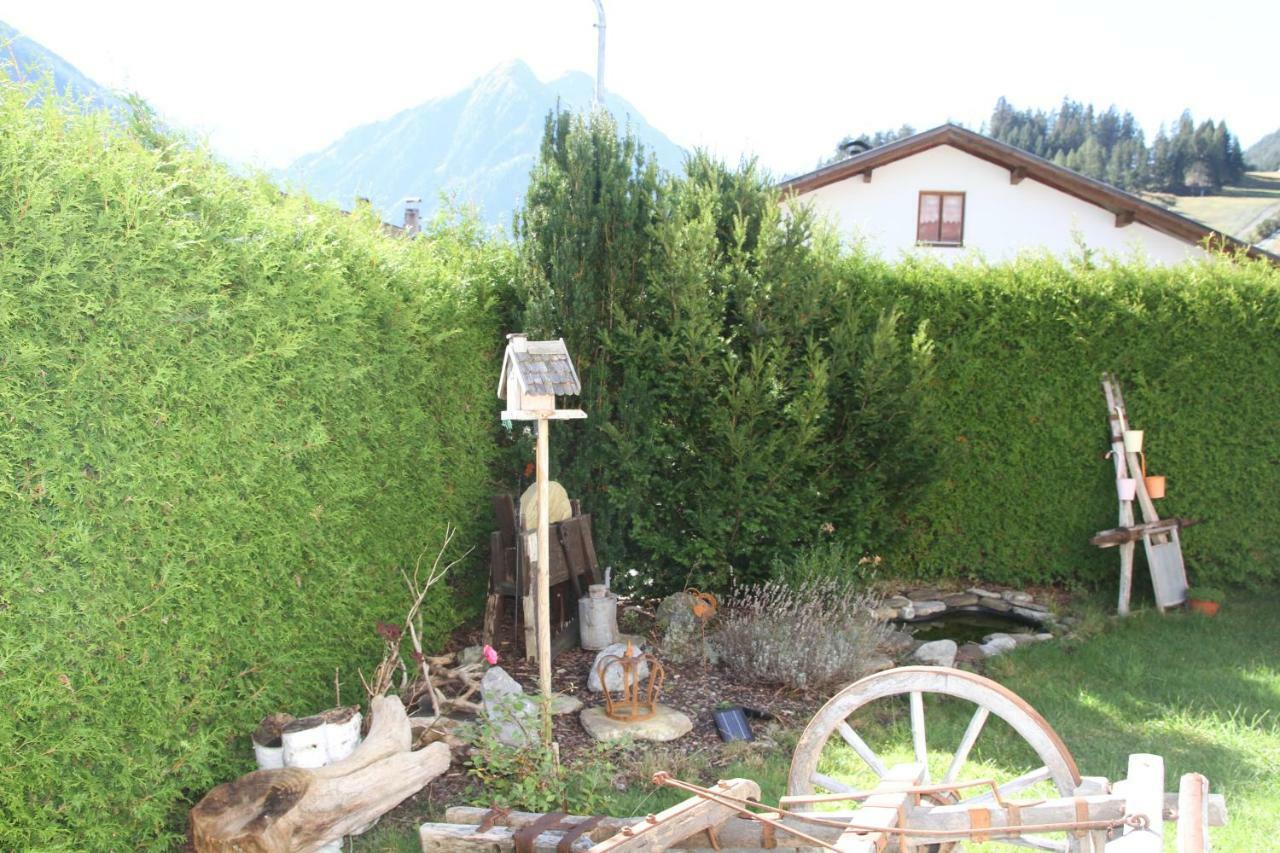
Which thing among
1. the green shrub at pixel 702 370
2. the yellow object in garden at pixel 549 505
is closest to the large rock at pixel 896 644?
the green shrub at pixel 702 370

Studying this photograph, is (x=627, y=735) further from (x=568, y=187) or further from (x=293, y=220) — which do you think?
(x=568, y=187)

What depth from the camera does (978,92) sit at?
5694cm

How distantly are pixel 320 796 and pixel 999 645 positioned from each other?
489 cm

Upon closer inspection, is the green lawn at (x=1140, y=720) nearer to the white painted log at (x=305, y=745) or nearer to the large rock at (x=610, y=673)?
the white painted log at (x=305, y=745)

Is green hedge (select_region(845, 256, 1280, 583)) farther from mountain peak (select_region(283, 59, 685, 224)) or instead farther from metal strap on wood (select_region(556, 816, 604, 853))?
mountain peak (select_region(283, 59, 685, 224))

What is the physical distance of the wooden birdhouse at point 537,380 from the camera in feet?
13.7

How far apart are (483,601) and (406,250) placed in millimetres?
2351

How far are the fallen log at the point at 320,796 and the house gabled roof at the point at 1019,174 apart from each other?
14207mm

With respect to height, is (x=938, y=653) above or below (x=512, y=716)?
below

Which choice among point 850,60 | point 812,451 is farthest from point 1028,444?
point 850,60

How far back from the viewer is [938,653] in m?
5.98

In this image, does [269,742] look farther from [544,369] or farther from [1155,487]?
[1155,487]

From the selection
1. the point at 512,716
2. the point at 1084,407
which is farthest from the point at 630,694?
the point at 1084,407

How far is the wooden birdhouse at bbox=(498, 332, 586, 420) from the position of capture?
4.19 meters
